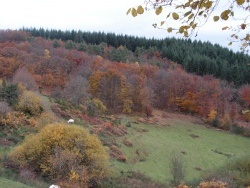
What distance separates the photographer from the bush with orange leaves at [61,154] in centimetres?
2364

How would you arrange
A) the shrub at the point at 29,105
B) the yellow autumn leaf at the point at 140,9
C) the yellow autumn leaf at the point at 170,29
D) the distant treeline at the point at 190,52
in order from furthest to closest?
the distant treeline at the point at 190,52
the shrub at the point at 29,105
the yellow autumn leaf at the point at 170,29
the yellow autumn leaf at the point at 140,9

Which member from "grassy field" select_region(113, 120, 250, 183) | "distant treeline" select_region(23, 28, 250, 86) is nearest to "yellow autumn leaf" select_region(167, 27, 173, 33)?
"grassy field" select_region(113, 120, 250, 183)

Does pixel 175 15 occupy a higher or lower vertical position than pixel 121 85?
higher

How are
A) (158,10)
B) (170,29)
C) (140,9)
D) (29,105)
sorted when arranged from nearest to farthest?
(140,9) → (158,10) → (170,29) → (29,105)

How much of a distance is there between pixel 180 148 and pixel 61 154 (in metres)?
23.9

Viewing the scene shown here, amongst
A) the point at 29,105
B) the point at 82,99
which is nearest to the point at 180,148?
the point at 82,99

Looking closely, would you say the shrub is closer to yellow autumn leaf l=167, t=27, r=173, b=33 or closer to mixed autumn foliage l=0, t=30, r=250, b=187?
mixed autumn foliage l=0, t=30, r=250, b=187

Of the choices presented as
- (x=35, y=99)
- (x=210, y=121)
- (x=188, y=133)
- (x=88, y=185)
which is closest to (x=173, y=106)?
(x=210, y=121)

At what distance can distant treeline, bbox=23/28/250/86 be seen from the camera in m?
87.1

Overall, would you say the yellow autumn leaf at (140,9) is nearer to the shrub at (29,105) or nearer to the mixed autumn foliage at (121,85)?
the shrub at (29,105)

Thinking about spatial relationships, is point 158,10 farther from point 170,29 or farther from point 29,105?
point 29,105

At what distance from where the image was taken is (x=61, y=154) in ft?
77.3

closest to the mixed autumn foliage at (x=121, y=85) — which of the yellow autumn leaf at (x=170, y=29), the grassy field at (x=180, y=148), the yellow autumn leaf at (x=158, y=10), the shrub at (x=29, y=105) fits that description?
the grassy field at (x=180, y=148)

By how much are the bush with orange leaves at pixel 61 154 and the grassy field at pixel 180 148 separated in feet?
20.3
